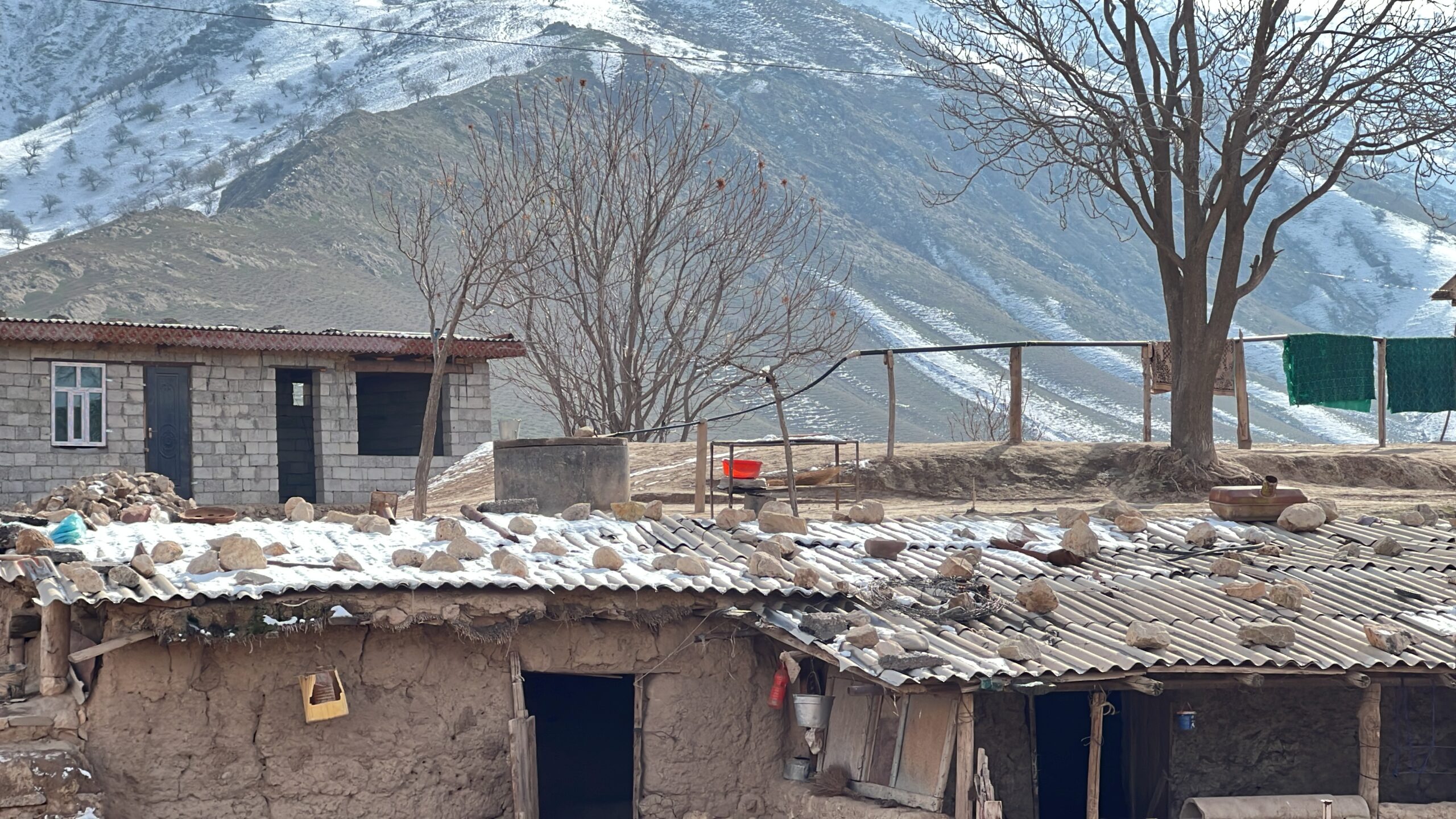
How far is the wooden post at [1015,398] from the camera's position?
59.0 ft

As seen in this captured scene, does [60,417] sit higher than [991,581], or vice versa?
[60,417]

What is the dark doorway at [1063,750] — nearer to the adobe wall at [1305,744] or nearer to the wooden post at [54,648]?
the adobe wall at [1305,744]

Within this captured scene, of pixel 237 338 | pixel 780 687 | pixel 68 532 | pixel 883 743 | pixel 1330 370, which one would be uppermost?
pixel 237 338

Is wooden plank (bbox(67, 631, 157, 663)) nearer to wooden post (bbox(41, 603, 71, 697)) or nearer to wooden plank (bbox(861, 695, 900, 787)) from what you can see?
wooden post (bbox(41, 603, 71, 697))

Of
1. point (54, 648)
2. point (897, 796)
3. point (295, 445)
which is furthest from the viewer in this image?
point (295, 445)

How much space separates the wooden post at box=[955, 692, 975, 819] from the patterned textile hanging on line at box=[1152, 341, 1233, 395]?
9576mm

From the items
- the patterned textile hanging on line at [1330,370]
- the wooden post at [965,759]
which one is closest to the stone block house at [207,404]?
the patterned textile hanging on line at [1330,370]

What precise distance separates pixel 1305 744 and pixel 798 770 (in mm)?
3466

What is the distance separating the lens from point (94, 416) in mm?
20219

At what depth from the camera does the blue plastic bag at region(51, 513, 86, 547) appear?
9.78 meters

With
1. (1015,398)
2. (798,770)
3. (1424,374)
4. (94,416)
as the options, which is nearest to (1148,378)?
(1015,398)

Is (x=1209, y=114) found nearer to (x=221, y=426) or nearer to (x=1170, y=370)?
(x=1170, y=370)

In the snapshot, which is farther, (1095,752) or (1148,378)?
(1148,378)

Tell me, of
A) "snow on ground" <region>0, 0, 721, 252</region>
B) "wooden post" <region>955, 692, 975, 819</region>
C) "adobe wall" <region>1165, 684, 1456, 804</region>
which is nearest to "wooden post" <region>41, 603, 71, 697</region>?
"wooden post" <region>955, 692, 975, 819</region>
